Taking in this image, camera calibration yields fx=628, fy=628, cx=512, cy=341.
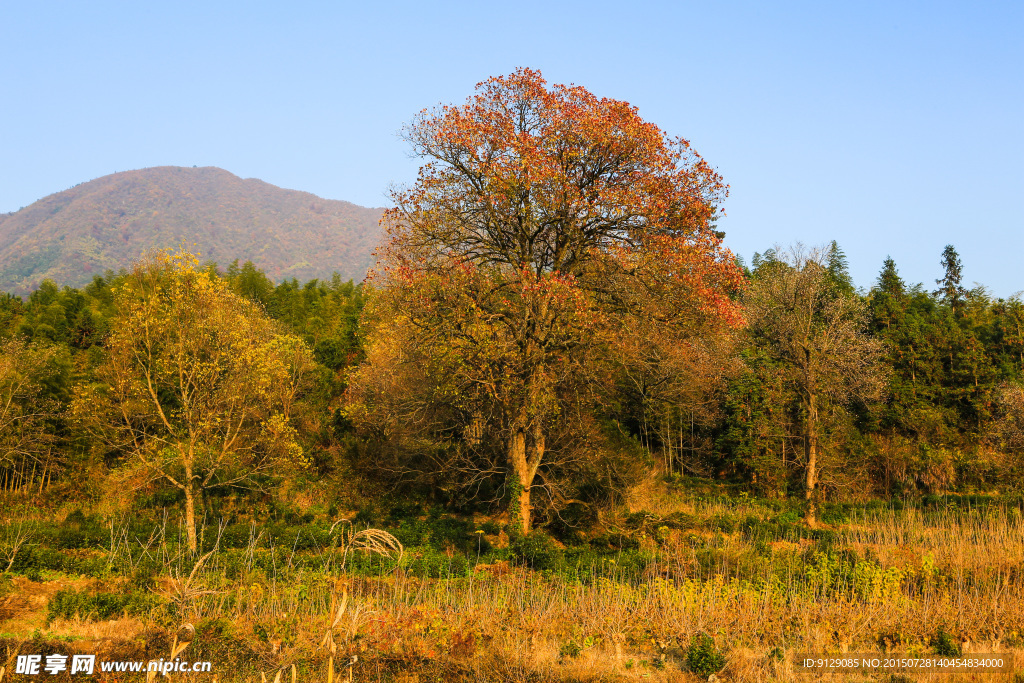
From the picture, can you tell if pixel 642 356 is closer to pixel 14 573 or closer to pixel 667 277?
pixel 667 277

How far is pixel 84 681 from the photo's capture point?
6703 millimetres

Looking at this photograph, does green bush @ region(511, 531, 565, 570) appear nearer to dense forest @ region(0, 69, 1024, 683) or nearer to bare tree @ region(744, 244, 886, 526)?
dense forest @ region(0, 69, 1024, 683)

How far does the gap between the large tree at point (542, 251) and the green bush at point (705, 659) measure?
278 inches

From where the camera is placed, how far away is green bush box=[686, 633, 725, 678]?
724cm

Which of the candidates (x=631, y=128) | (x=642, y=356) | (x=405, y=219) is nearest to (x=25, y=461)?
(x=405, y=219)

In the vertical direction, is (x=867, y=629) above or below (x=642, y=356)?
below

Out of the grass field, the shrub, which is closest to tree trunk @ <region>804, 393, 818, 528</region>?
the grass field

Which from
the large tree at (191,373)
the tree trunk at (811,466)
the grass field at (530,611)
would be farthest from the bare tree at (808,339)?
the large tree at (191,373)

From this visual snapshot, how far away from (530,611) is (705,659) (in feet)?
8.18

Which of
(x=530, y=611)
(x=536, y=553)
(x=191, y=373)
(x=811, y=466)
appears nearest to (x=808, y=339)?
(x=811, y=466)

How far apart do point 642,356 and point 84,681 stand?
45.2 ft

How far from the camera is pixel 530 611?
28.8 ft

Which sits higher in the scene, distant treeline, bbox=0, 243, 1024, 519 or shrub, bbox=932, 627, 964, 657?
distant treeline, bbox=0, 243, 1024, 519

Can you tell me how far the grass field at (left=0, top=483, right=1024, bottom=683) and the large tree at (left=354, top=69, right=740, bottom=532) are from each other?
13.4 ft
